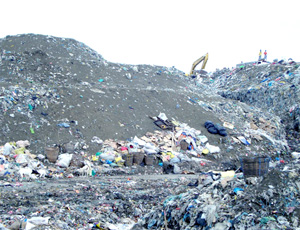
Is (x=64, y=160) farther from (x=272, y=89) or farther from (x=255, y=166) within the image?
(x=272, y=89)

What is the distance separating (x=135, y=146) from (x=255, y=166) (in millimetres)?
6193

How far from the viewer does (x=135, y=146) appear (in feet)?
33.7

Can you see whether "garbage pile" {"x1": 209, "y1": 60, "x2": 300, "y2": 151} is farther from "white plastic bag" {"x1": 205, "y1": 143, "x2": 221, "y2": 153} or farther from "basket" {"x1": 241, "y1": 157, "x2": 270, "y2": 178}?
"basket" {"x1": 241, "y1": 157, "x2": 270, "y2": 178}

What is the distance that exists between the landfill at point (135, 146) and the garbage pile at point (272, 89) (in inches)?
3.2

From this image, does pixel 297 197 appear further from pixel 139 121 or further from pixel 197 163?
pixel 139 121

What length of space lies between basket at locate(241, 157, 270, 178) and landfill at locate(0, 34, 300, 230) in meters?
0.02

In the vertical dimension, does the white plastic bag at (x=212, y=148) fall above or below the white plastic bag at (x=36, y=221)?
above

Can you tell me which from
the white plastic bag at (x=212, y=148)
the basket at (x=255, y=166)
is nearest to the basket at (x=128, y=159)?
the white plastic bag at (x=212, y=148)

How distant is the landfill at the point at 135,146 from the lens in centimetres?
409

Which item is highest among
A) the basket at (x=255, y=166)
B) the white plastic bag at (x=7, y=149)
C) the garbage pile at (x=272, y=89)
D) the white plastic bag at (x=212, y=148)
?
the garbage pile at (x=272, y=89)

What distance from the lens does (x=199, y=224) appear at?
12.6 feet

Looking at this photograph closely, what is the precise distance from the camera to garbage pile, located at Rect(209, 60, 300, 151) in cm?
1722

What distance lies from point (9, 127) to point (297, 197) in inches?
318

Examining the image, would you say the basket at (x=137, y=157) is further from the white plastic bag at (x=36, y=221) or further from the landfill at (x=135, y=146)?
the white plastic bag at (x=36, y=221)
